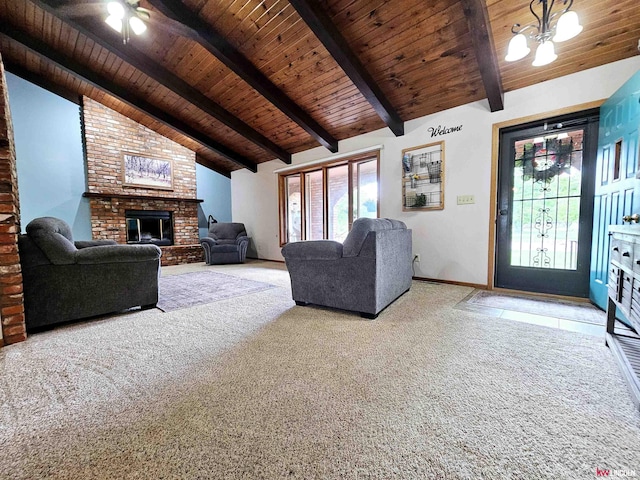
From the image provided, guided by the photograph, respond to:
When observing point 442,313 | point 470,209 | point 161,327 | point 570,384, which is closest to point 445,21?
point 470,209

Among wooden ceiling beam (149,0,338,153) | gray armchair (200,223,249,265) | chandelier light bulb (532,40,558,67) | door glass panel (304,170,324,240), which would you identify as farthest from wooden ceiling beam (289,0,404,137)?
gray armchair (200,223,249,265)

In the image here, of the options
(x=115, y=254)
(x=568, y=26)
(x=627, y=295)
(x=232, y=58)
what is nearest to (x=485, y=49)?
(x=568, y=26)

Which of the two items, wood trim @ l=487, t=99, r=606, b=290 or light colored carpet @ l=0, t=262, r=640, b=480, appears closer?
light colored carpet @ l=0, t=262, r=640, b=480

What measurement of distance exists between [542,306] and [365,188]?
9.58 feet

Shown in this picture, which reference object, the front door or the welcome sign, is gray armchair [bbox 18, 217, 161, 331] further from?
the front door

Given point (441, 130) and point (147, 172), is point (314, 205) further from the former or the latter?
point (147, 172)

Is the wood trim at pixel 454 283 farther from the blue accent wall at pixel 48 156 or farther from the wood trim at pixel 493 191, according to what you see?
the blue accent wall at pixel 48 156

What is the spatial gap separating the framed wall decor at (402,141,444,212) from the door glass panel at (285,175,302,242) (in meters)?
2.52

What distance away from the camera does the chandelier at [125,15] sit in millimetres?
2283

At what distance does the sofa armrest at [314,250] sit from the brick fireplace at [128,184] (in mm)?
4402

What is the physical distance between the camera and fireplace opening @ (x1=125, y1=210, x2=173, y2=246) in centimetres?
549

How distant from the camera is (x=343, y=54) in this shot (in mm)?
2719

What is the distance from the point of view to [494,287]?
10.4 feet

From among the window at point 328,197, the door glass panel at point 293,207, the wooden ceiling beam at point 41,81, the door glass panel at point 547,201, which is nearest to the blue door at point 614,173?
the door glass panel at point 547,201
